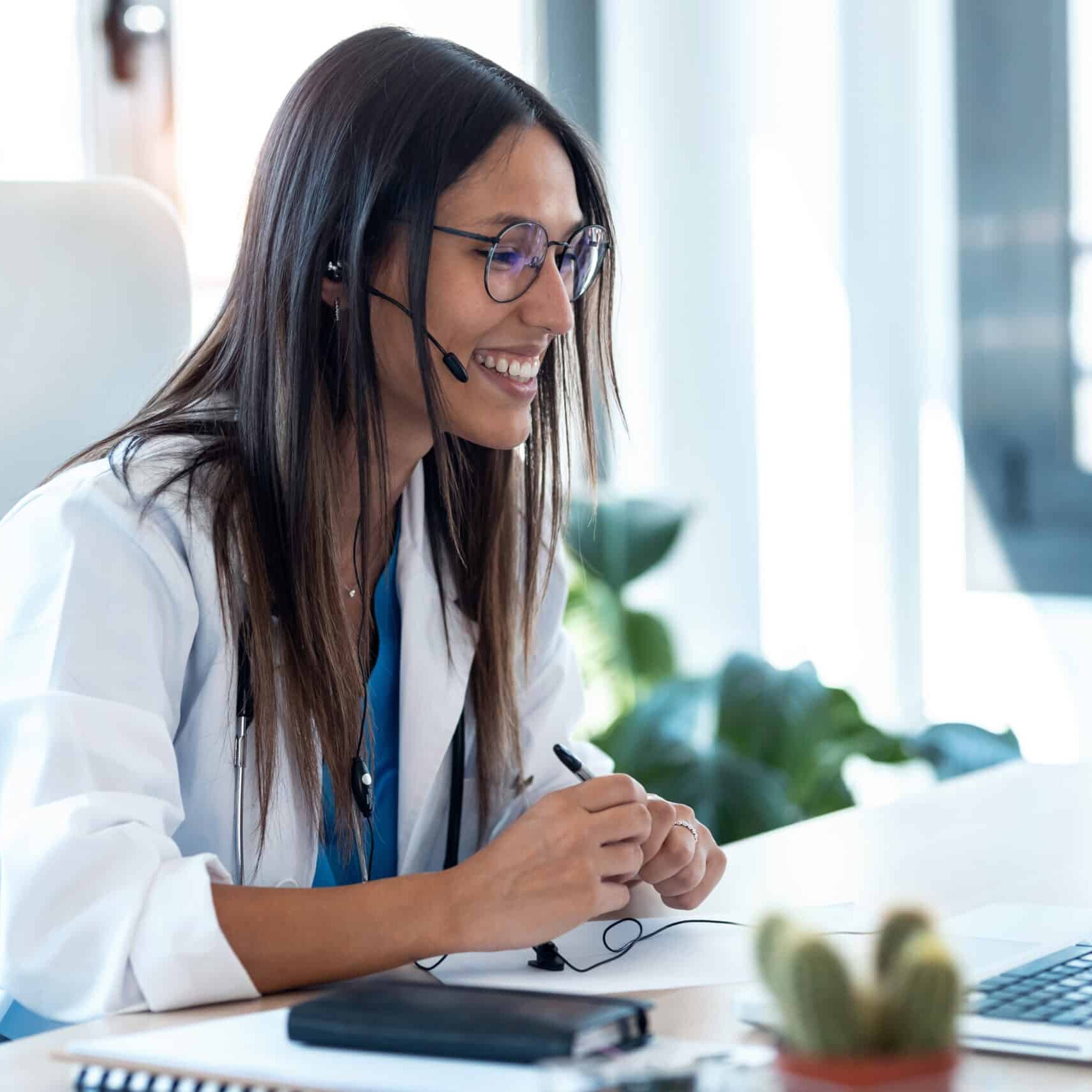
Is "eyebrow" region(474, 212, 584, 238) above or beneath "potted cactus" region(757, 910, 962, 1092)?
above

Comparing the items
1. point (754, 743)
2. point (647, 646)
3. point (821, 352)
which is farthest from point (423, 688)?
point (821, 352)

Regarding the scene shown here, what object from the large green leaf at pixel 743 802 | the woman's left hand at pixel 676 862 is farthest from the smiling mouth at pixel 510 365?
the large green leaf at pixel 743 802

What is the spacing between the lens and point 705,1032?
877 mm

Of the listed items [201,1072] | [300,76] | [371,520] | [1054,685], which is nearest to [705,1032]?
[201,1072]

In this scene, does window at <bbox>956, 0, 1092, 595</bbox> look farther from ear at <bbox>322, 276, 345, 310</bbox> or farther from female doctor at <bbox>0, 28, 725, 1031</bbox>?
ear at <bbox>322, 276, 345, 310</bbox>

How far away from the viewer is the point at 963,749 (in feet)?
9.49

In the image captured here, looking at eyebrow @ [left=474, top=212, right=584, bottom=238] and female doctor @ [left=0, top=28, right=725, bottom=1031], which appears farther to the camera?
eyebrow @ [left=474, top=212, right=584, bottom=238]

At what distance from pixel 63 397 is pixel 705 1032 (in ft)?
3.13

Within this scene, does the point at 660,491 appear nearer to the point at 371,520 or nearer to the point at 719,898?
the point at 371,520

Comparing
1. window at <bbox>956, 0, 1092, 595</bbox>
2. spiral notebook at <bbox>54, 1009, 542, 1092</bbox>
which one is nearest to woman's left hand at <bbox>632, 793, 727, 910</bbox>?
spiral notebook at <bbox>54, 1009, 542, 1092</bbox>

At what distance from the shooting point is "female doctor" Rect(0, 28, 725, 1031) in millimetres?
1021

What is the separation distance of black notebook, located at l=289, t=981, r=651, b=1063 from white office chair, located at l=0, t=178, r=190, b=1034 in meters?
0.85

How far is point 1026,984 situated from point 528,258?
769 mm

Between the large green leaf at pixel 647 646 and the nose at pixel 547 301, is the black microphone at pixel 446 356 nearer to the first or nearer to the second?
the nose at pixel 547 301
